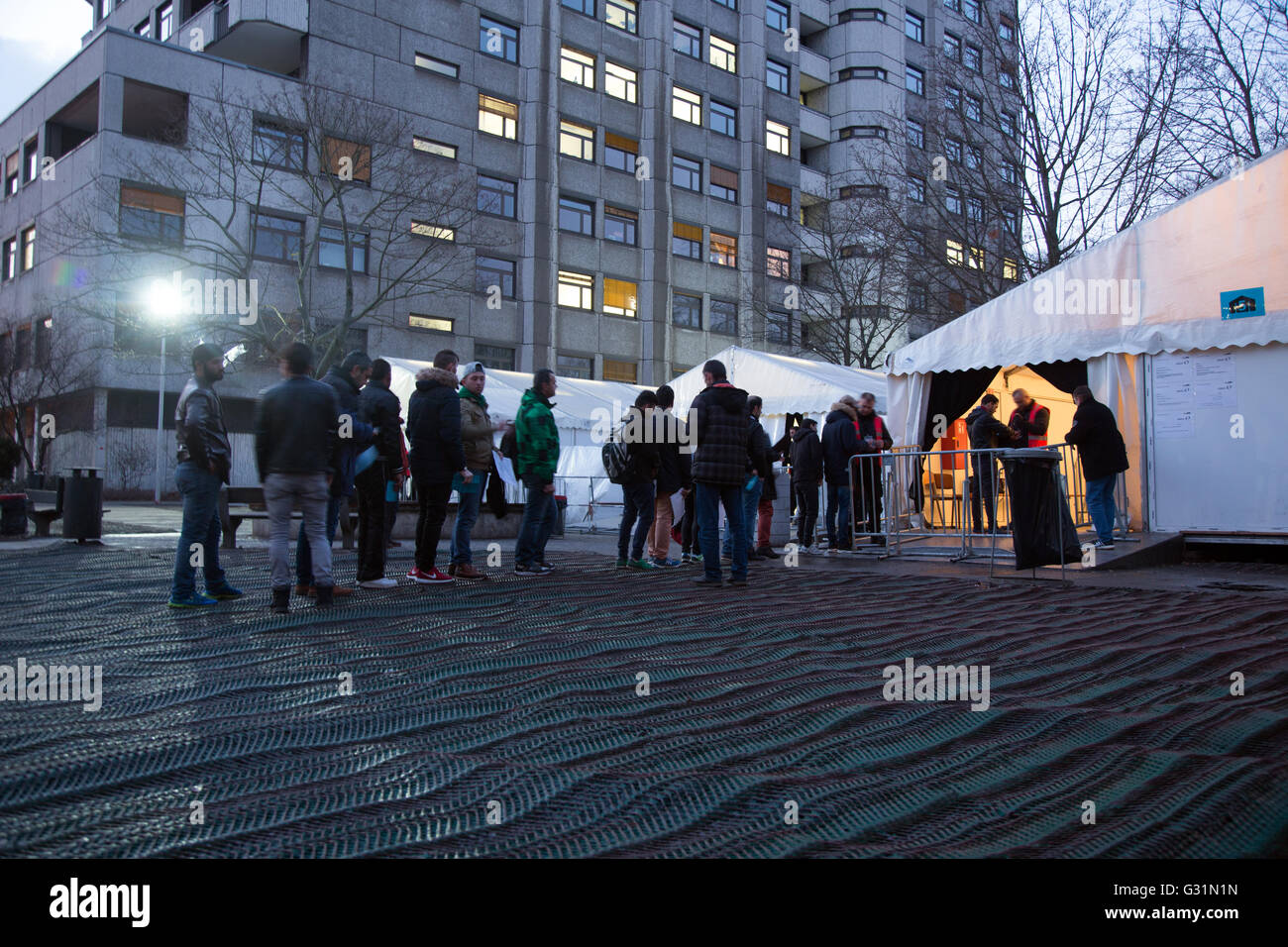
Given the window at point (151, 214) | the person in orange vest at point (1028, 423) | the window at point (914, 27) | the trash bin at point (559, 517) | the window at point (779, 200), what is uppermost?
the window at point (914, 27)

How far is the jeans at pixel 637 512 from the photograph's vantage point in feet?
34.0

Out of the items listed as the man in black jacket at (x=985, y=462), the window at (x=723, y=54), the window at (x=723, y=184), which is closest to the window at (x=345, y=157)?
the window at (x=723, y=184)

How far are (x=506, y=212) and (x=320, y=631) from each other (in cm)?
3119

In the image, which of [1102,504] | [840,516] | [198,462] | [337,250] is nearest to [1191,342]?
[1102,504]

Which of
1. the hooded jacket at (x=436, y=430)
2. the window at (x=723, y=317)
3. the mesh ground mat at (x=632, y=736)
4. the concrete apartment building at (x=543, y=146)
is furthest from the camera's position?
the window at (x=723, y=317)

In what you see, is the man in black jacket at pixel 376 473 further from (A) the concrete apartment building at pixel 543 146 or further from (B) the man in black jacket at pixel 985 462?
(A) the concrete apartment building at pixel 543 146

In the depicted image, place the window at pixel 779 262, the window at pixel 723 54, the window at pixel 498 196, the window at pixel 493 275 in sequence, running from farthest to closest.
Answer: the window at pixel 779 262 < the window at pixel 723 54 < the window at pixel 498 196 < the window at pixel 493 275

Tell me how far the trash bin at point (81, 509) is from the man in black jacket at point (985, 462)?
10816 mm

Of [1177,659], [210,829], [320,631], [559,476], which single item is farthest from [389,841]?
[559,476]

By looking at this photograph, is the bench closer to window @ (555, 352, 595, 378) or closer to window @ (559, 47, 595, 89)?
window @ (555, 352, 595, 378)

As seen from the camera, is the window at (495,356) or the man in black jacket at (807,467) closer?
the man in black jacket at (807,467)

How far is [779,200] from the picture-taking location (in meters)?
43.9

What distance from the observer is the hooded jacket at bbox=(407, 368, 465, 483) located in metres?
8.25
